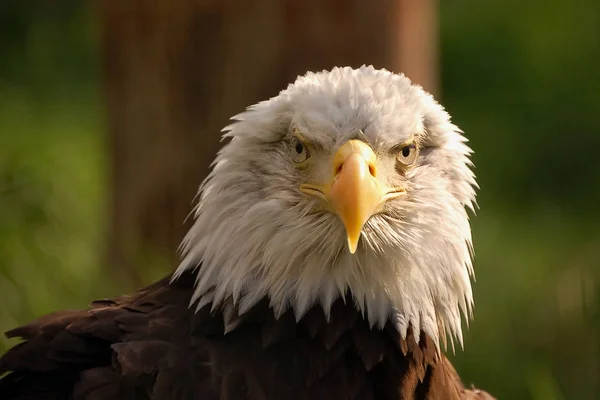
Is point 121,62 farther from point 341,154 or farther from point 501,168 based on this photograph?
point 501,168

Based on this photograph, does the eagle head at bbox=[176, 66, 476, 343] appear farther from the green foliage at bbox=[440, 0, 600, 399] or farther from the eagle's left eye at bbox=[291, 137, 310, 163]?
the green foliage at bbox=[440, 0, 600, 399]

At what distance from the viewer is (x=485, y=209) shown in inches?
355

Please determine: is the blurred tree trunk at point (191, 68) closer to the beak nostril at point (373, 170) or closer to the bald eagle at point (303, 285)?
the bald eagle at point (303, 285)

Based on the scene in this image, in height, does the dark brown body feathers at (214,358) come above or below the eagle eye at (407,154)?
below

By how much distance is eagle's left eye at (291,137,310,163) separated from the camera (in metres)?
3.25

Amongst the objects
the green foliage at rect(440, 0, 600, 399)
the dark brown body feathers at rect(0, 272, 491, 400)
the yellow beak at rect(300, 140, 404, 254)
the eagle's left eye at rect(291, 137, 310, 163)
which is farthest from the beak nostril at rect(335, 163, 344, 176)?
the green foliage at rect(440, 0, 600, 399)

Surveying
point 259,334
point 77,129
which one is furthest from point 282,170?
point 77,129

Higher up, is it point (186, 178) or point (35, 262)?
point (186, 178)

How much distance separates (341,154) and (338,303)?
16.9 inches

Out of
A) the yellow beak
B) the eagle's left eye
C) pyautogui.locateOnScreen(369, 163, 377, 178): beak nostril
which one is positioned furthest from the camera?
the eagle's left eye

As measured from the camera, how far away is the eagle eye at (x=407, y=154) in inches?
129

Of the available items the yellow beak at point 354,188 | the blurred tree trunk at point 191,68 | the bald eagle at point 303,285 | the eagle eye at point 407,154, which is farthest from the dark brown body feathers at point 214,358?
the blurred tree trunk at point 191,68

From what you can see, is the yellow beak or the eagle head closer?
the yellow beak

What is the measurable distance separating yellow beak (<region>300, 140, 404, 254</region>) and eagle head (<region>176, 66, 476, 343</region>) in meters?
0.01
